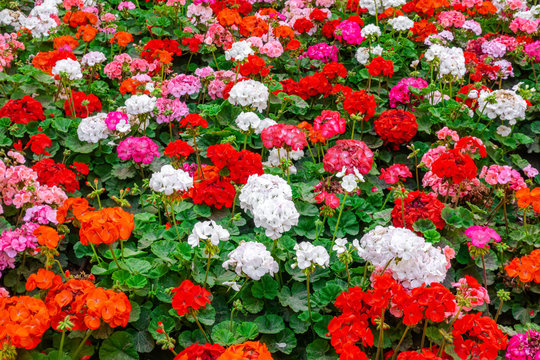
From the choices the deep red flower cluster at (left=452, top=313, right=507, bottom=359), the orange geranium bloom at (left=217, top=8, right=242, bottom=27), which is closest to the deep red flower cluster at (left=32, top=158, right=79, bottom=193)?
the orange geranium bloom at (left=217, top=8, right=242, bottom=27)

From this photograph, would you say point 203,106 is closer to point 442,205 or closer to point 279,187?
point 279,187

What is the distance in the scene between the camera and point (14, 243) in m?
3.20

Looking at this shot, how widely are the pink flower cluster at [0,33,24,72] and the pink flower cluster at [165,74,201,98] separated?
1.56 metres

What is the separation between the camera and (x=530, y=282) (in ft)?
11.2

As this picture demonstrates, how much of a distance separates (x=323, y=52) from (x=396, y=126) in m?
1.56

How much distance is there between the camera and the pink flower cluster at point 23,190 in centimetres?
352

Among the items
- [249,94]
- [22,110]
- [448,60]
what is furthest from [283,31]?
[22,110]

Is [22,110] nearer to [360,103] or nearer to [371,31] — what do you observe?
[360,103]

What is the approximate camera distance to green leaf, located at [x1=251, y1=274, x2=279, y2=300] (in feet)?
10.4

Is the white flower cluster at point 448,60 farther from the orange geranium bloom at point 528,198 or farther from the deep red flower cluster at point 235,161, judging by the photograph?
the deep red flower cluster at point 235,161

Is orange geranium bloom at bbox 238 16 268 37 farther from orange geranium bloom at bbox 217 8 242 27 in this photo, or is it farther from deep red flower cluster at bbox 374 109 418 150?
deep red flower cluster at bbox 374 109 418 150

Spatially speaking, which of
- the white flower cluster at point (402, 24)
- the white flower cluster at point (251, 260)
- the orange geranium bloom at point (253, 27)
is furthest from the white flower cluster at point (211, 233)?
the white flower cluster at point (402, 24)

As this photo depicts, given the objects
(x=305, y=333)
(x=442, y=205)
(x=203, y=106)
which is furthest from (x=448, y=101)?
(x=305, y=333)

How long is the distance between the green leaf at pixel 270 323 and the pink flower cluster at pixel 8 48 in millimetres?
3694
